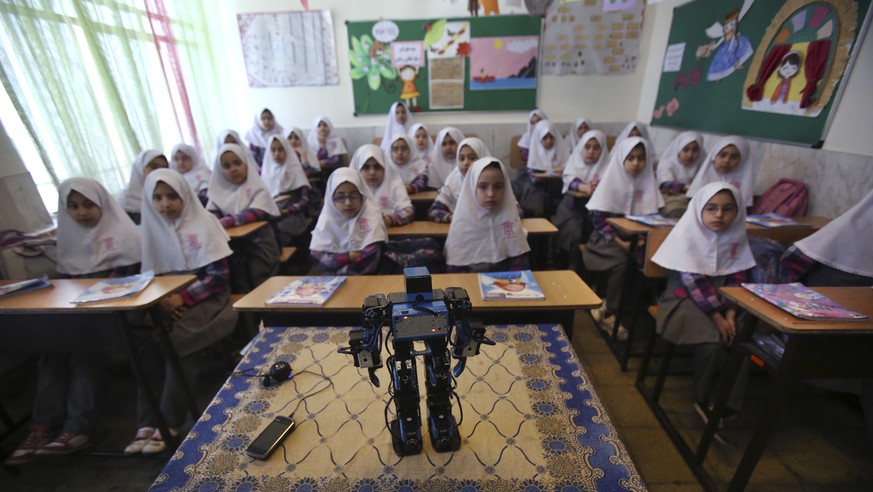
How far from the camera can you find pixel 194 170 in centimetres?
364

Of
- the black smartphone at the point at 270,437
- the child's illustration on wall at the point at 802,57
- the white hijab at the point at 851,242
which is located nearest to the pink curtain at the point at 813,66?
the child's illustration on wall at the point at 802,57

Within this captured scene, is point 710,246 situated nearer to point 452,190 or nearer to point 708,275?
point 708,275

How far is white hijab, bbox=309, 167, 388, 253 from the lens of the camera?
7.20 feet

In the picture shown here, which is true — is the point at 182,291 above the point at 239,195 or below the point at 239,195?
below

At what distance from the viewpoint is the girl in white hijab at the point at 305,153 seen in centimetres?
472

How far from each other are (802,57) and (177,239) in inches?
178

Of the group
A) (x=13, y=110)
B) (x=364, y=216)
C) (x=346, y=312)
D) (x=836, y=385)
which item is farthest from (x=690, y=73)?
(x=13, y=110)

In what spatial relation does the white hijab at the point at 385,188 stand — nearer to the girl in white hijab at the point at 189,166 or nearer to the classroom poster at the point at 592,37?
the girl in white hijab at the point at 189,166

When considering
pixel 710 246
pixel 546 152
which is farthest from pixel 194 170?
pixel 710 246

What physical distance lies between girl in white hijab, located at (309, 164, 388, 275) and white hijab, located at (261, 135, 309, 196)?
178 centimetres

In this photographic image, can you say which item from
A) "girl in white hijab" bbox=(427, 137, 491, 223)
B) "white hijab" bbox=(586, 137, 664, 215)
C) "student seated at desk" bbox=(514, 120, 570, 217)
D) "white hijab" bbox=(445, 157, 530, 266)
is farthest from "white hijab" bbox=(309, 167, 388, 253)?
"student seated at desk" bbox=(514, 120, 570, 217)

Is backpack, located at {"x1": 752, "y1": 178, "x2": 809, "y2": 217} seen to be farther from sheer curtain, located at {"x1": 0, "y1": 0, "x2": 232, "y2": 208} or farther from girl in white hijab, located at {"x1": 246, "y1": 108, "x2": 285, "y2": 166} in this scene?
girl in white hijab, located at {"x1": 246, "y1": 108, "x2": 285, "y2": 166}

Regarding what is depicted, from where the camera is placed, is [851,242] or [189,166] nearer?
[851,242]

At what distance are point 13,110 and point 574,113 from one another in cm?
587
